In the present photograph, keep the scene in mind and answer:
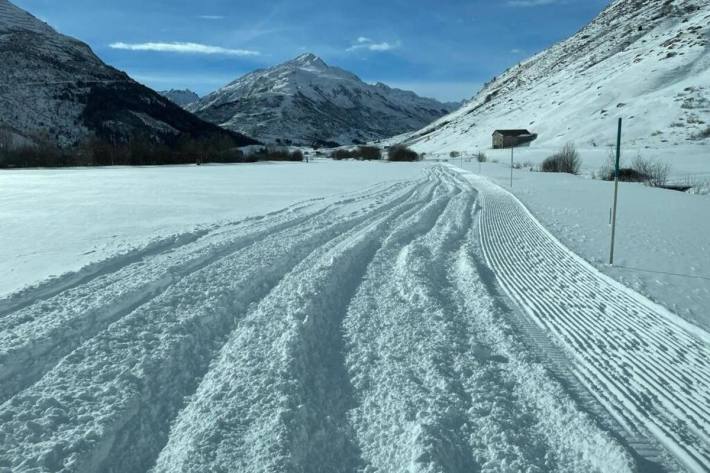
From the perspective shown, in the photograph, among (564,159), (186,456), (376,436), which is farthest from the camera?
(564,159)

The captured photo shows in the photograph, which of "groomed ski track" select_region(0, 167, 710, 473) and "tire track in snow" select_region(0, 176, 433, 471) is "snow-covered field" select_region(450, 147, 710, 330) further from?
"tire track in snow" select_region(0, 176, 433, 471)

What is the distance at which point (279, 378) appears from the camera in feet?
12.0

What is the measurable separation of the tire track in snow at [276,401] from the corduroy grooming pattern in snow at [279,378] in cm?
1

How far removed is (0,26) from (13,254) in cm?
19555

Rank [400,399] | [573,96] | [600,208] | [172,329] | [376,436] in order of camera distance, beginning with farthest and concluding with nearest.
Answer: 1. [573,96]
2. [600,208]
3. [172,329]
4. [400,399]
5. [376,436]

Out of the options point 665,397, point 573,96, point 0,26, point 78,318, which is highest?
point 0,26

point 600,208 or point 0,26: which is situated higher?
point 0,26

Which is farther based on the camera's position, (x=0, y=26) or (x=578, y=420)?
(x=0, y=26)

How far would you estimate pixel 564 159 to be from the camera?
36.6 meters

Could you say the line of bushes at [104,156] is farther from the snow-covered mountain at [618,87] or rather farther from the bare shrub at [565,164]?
the bare shrub at [565,164]

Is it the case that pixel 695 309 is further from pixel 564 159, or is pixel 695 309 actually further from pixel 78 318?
pixel 564 159

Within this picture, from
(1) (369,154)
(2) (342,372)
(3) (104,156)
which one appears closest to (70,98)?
(3) (104,156)

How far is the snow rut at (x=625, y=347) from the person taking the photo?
10.5 ft

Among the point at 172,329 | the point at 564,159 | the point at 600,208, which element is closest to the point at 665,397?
the point at 172,329
